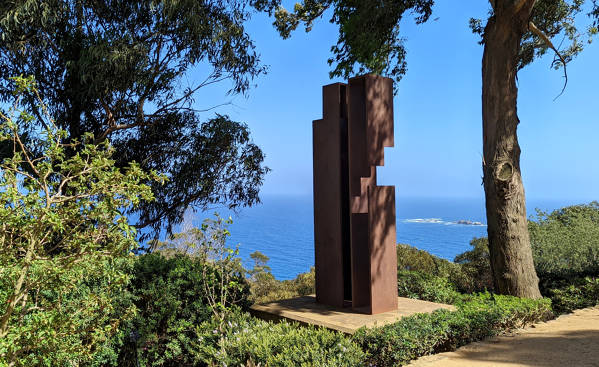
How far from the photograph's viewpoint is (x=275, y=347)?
373 centimetres

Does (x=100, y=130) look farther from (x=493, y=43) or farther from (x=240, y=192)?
(x=493, y=43)

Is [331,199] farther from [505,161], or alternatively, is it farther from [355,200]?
[505,161]

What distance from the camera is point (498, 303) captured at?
17.1 ft

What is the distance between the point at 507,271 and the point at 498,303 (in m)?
1.54

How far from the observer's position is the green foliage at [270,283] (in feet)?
32.5

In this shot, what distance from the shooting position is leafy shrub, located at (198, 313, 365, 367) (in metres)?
3.47

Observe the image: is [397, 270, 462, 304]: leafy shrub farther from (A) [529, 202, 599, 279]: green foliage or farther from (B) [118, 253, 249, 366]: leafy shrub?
(B) [118, 253, 249, 366]: leafy shrub

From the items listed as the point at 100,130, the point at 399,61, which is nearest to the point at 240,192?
the point at 100,130

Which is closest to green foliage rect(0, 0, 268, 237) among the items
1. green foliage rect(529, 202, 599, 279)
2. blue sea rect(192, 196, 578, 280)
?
blue sea rect(192, 196, 578, 280)

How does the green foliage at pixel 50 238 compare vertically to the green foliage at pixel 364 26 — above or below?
below

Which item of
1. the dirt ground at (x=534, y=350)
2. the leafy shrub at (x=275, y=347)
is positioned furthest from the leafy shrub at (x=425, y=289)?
the leafy shrub at (x=275, y=347)

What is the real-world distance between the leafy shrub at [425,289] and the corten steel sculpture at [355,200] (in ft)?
4.92

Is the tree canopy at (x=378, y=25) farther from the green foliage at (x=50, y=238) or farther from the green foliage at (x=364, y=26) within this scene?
the green foliage at (x=50, y=238)

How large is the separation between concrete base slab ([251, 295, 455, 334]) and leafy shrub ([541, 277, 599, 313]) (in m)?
2.61
